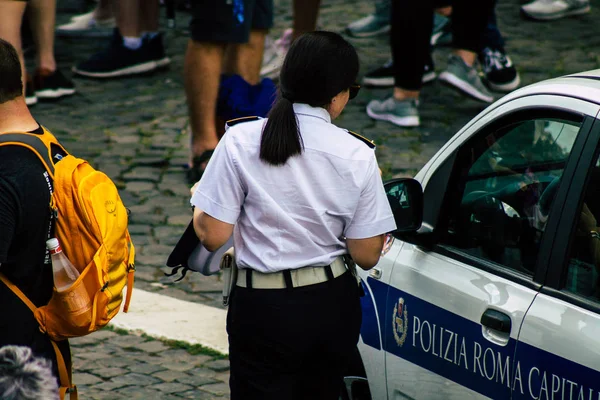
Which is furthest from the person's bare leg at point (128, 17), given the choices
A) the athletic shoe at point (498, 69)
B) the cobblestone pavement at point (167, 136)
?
the athletic shoe at point (498, 69)

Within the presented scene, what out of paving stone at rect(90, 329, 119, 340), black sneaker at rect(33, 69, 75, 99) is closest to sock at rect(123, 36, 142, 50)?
black sneaker at rect(33, 69, 75, 99)

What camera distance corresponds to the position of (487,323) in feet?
10.2

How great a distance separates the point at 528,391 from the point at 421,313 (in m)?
0.56

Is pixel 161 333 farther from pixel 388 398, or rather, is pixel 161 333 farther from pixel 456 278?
pixel 456 278

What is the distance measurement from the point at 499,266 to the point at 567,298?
Answer: 14.7 inches

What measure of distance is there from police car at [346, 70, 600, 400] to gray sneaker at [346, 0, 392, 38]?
681cm

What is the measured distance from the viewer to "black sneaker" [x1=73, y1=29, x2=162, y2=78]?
30.8 ft

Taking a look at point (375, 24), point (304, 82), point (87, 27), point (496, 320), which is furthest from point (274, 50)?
point (496, 320)

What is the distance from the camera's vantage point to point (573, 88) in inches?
123

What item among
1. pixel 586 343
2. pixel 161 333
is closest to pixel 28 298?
pixel 586 343

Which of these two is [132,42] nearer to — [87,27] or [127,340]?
[87,27]

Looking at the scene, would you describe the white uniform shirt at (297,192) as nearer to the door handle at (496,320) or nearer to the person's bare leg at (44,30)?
the door handle at (496,320)

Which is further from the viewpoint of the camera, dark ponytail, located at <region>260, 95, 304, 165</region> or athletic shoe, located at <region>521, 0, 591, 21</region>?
athletic shoe, located at <region>521, 0, 591, 21</region>

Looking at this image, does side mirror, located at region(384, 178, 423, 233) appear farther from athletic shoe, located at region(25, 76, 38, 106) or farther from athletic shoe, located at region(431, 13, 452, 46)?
athletic shoe, located at region(431, 13, 452, 46)
